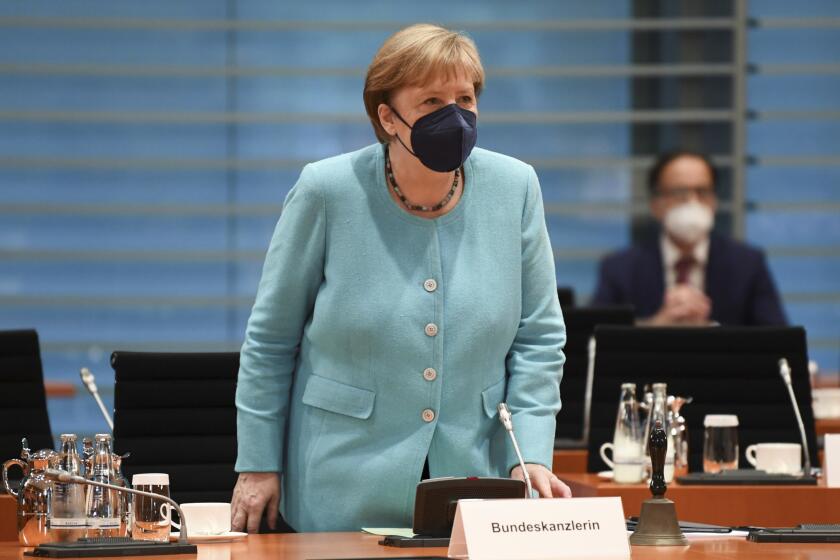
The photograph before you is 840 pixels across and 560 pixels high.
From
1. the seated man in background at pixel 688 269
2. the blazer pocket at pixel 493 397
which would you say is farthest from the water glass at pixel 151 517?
the seated man in background at pixel 688 269

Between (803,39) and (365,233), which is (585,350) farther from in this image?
(803,39)

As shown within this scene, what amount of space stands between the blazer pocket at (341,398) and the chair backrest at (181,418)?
94cm

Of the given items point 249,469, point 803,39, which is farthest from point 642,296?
point 249,469

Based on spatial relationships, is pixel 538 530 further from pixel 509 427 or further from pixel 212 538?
pixel 212 538

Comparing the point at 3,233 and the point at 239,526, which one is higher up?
the point at 3,233

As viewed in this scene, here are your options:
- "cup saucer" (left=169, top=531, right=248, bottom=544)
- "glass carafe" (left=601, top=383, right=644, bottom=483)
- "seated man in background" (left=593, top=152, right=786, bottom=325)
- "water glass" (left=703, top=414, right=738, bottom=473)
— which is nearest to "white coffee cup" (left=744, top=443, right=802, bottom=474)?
"water glass" (left=703, top=414, right=738, bottom=473)

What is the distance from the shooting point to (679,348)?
4.41m

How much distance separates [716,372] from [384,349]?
167 centimetres

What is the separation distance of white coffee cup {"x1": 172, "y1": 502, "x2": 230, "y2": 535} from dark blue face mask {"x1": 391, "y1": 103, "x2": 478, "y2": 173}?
30.0 inches

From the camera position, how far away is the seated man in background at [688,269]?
6.29m

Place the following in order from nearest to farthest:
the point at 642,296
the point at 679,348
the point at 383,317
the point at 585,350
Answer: the point at 383,317
the point at 679,348
the point at 585,350
the point at 642,296

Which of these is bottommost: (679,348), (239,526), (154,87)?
(239,526)

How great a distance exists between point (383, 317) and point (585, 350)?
8.13 ft

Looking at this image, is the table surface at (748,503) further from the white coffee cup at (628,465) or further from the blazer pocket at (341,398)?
the blazer pocket at (341,398)
